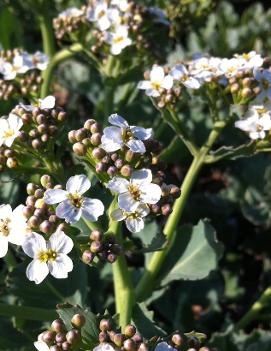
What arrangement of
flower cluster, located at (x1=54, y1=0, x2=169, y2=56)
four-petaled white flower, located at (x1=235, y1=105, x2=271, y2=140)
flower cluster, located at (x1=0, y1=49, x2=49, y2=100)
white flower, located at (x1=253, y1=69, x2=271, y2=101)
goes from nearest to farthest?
four-petaled white flower, located at (x1=235, y1=105, x2=271, y2=140), white flower, located at (x1=253, y1=69, x2=271, y2=101), flower cluster, located at (x1=0, y1=49, x2=49, y2=100), flower cluster, located at (x1=54, y1=0, x2=169, y2=56)

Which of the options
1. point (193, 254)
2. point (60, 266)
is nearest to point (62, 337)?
point (60, 266)

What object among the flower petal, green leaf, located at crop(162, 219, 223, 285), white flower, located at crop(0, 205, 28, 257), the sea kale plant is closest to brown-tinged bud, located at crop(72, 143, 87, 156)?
the sea kale plant

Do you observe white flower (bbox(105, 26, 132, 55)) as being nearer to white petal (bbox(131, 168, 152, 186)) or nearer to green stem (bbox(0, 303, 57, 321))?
white petal (bbox(131, 168, 152, 186))

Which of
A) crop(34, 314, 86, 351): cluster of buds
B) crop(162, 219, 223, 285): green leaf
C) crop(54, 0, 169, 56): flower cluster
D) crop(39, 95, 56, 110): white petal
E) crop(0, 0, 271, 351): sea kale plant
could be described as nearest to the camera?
crop(34, 314, 86, 351): cluster of buds

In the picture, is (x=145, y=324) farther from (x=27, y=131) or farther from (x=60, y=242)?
(x=27, y=131)

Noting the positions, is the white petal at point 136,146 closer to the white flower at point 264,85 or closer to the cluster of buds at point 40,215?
the cluster of buds at point 40,215

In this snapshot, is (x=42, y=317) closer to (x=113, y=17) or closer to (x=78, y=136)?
(x=78, y=136)
